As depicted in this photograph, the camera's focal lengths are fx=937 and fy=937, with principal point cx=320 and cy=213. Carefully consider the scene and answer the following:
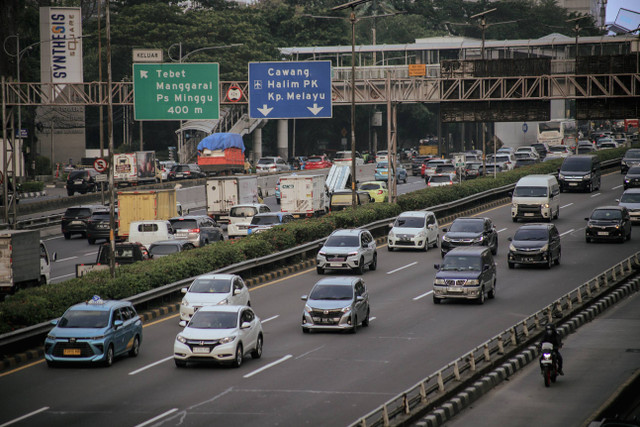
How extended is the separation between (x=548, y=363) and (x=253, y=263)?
1676 centimetres

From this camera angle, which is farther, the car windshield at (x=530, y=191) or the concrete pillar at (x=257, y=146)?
the concrete pillar at (x=257, y=146)

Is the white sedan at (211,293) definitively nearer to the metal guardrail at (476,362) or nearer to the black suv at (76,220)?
the metal guardrail at (476,362)

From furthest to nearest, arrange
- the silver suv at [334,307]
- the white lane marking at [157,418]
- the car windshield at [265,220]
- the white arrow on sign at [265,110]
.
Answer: the white arrow on sign at [265,110] < the car windshield at [265,220] < the silver suv at [334,307] < the white lane marking at [157,418]

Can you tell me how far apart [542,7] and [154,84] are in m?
122

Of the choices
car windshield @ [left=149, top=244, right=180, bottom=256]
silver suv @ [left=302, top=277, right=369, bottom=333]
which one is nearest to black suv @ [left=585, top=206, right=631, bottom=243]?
car windshield @ [left=149, top=244, right=180, bottom=256]

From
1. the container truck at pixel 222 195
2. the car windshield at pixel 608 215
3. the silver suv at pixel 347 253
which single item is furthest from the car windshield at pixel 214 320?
the container truck at pixel 222 195

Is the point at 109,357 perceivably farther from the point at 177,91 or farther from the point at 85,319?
the point at 177,91

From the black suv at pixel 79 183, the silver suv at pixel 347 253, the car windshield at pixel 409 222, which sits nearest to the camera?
the silver suv at pixel 347 253

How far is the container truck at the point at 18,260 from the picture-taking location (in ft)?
100

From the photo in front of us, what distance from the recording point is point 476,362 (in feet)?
71.8

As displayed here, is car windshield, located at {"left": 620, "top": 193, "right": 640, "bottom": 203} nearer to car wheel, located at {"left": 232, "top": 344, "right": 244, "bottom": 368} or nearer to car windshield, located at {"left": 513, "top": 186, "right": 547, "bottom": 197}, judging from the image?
car windshield, located at {"left": 513, "top": 186, "right": 547, "bottom": 197}

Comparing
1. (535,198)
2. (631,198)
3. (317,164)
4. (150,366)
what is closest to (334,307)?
(150,366)

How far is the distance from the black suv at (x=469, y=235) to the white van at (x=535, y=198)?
8901 mm

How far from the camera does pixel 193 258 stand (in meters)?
33.2
